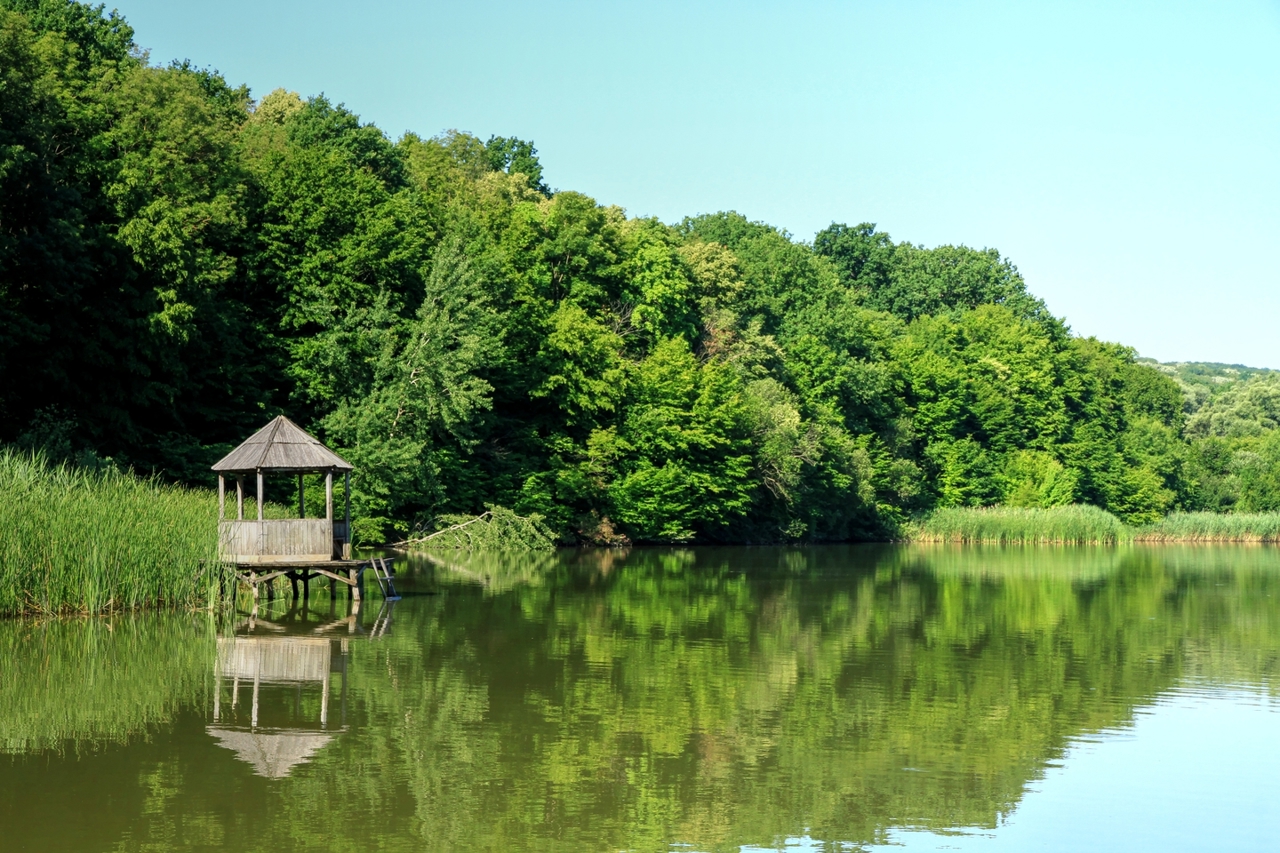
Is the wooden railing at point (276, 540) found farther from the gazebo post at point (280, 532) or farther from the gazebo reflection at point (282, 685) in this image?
the gazebo reflection at point (282, 685)

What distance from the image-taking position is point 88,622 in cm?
2212

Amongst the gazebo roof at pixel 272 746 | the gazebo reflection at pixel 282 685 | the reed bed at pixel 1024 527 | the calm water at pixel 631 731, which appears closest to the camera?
the calm water at pixel 631 731

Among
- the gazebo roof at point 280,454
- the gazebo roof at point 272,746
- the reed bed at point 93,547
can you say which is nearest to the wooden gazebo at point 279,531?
the gazebo roof at point 280,454

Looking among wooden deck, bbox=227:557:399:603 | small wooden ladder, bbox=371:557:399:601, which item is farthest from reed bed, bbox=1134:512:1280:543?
wooden deck, bbox=227:557:399:603

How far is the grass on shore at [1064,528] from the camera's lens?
7019cm

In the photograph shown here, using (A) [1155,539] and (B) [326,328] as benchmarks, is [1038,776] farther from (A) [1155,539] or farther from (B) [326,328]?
(A) [1155,539]

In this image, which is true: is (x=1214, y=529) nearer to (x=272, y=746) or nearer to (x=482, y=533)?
(x=482, y=533)

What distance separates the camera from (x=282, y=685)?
56.9 feet

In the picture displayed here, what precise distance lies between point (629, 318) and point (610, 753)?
158ft

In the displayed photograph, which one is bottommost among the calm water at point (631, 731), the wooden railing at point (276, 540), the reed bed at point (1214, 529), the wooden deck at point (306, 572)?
the reed bed at point (1214, 529)

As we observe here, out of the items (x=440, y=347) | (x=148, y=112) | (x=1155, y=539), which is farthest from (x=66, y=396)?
(x=1155, y=539)

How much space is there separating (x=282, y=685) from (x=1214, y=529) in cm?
6985

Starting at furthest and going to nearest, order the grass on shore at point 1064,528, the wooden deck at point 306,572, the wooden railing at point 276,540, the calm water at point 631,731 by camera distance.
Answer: the grass on shore at point 1064,528, the wooden deck at point 306,572, the wooden railing at point 276,540, the calm water at point 631,731

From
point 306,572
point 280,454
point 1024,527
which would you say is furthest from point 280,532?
point 1024,527
